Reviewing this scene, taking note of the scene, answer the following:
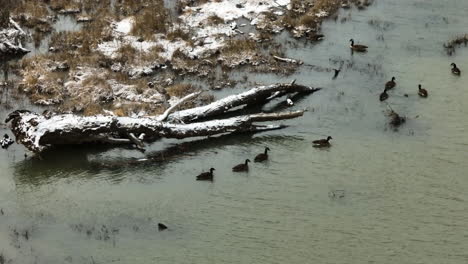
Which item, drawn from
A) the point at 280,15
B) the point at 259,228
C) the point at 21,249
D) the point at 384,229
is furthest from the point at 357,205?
the point at 280,15

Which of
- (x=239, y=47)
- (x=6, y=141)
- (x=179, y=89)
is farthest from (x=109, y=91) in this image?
(x=239, y=47)

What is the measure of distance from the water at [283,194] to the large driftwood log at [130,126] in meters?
0.61

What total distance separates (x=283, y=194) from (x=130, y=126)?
6.98m

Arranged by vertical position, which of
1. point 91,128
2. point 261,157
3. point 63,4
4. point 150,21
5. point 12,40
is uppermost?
point 63,4

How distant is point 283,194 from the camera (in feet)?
68.8

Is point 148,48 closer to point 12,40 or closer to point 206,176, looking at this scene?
point 12,40

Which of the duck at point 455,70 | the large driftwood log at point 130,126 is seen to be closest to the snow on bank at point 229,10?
the large driftwood log at point 130,126

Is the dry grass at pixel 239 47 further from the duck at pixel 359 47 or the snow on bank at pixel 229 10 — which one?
the duck at pixel 359 47

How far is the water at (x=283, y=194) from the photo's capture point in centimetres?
1834

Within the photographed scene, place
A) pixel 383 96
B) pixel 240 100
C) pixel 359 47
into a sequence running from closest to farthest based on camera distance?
pixel 240 100, pixel 383 96, pixel 359 47

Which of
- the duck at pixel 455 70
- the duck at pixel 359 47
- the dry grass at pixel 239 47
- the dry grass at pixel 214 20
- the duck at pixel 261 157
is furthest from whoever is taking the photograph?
the dry grass at pixel 214 20

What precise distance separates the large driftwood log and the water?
61cm

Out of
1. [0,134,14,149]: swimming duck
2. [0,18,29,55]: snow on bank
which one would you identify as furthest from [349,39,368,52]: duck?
[0,134,14,149]: swimming duck

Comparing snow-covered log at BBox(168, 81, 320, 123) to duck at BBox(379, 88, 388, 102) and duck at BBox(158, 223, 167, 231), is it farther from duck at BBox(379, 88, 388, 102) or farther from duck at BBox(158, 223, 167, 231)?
duck at BBox(158, 223, 167, 231)
